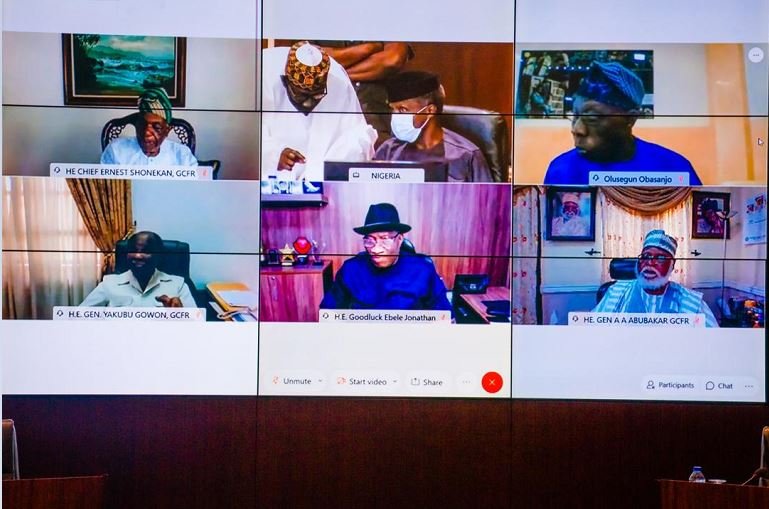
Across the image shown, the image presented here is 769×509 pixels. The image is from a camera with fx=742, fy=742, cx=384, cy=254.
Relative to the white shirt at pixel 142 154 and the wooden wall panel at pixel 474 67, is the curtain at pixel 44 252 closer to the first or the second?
the white shirt at pixel 142 154

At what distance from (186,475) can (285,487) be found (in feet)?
1.66

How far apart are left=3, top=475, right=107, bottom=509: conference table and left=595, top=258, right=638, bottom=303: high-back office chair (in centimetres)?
251

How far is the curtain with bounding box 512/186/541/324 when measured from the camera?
378 centimetres

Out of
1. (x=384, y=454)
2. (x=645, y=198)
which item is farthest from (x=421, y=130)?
(x=384, y=454)

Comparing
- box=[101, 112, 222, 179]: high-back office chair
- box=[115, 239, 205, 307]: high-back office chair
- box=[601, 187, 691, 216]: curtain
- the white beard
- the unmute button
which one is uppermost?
box=[101, 112, 222, 179]: high-back office chair

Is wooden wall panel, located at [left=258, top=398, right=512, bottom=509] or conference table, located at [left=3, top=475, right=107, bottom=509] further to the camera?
wooden wall panel, located at [left=258, top=398, right=512, bottom=509]

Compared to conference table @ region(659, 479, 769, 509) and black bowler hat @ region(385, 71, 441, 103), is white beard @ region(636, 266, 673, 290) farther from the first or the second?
black bowler hat @ region(385, 71, 441, 103)

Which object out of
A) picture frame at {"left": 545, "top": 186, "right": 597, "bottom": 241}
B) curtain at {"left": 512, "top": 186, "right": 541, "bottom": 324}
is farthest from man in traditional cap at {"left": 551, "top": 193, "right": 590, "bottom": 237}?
curtain at {"left": 512, "top": 186, "right": 541, "bottom": 324}

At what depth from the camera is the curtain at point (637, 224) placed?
378 centimetres

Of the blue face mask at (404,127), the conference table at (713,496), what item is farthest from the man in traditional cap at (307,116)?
the conference table at (713,496)

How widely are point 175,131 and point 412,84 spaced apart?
123 centimetres

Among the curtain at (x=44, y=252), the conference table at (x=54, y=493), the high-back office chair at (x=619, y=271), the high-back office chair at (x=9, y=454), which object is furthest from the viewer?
the high-back office chair at (x=619, y=271)

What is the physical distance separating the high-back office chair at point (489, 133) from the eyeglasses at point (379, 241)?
602 millimetres

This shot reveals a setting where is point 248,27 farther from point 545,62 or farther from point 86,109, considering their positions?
point 545,62
